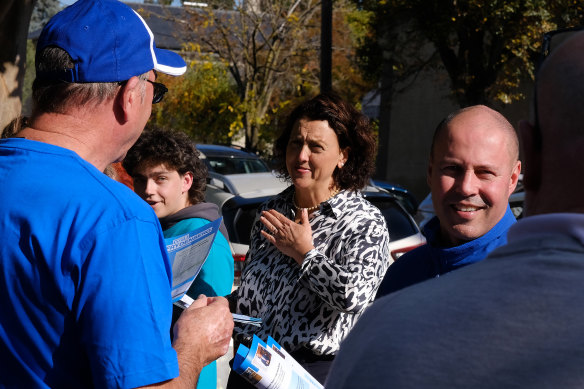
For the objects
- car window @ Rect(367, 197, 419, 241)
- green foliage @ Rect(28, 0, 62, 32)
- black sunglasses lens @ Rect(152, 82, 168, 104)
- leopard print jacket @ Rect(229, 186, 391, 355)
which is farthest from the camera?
green foliage @ Rect(28, 0, 62, 32)

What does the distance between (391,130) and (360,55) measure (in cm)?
525

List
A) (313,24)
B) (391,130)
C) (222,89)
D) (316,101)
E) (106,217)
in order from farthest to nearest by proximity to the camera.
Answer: (222,89), (391,130), (313,24), (316,101), (106,217)

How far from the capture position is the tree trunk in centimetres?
605

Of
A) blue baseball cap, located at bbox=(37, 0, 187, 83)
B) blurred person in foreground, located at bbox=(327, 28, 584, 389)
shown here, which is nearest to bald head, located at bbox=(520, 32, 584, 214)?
blurred person in foreground, located at bbox=(327, 28, 584, 389)

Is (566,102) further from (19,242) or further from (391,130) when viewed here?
(391,130)

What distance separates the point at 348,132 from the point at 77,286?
192cm

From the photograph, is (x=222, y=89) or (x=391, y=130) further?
(x=222, y=89)

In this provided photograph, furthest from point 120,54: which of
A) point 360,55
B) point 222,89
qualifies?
point 222,89

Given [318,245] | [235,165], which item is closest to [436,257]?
[318,245]

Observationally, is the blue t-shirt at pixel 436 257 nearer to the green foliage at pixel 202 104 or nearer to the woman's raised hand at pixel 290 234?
the woman's raised hand at pixel 290 234

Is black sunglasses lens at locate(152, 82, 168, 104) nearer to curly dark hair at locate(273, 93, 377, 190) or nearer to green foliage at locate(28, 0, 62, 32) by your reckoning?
curly dark hair at locate(273, 93, 377, 190)

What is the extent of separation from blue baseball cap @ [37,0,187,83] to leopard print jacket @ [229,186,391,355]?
1220 mm

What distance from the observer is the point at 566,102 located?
0.94 meters

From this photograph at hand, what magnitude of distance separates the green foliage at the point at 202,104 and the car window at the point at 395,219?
2269cm
